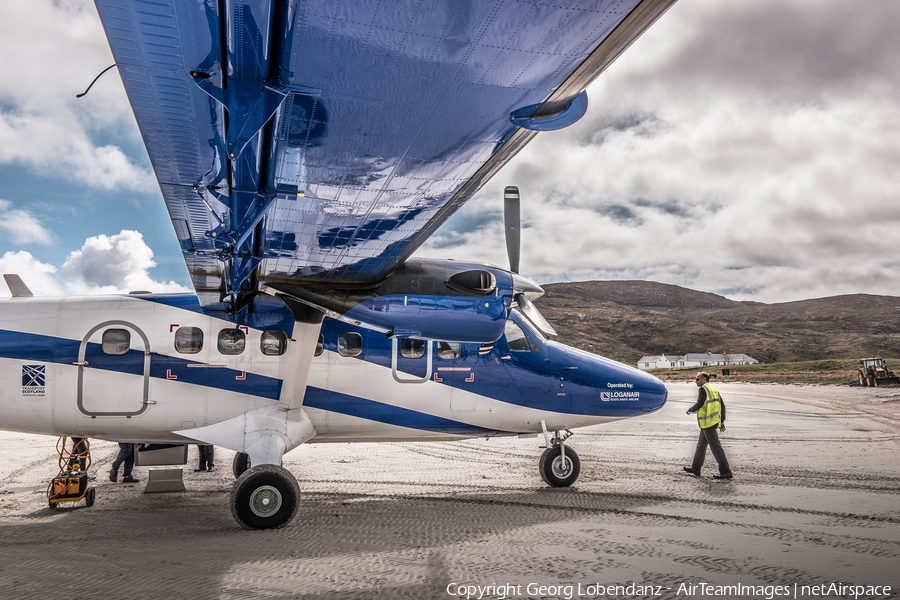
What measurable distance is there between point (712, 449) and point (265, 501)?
747 cm

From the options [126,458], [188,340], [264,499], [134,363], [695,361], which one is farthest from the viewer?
[695,361]

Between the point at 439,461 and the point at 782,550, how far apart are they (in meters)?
7.41

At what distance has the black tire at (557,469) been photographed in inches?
340

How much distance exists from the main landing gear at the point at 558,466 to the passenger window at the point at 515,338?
1557 millimetres

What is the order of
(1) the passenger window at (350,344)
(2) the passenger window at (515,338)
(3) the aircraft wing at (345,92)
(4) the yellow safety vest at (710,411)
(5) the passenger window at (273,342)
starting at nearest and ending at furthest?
(3) the aircraft wing at (345,92) < (5) the passenger window at (273,342) < (1) the passenger window at (350,344) < (2) the passenger window at (515,338) < (4) the yellow safety vest at (710,411)

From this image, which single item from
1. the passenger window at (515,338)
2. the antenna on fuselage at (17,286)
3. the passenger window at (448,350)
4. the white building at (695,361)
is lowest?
the passenger window at (448,350)

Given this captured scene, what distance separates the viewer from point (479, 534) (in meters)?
5.98

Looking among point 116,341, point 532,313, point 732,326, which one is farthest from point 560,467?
point 732,326

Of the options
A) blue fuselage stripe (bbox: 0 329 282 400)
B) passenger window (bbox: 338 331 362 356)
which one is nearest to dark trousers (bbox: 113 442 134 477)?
blue fuselage stripe (bbox: 0 329 282 400)

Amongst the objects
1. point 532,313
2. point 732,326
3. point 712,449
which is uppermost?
point 732,326

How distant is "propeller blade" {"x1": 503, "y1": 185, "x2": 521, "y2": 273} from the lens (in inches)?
305

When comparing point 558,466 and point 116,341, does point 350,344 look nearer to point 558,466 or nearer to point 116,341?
point 116,341

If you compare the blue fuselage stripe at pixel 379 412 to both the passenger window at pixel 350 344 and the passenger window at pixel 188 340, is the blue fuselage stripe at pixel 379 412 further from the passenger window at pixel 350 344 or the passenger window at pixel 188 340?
the passenger window at pixel 188 340

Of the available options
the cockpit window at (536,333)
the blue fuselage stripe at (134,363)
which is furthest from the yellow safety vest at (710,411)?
the blue fuselage stripe at (134,363)
